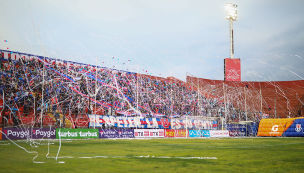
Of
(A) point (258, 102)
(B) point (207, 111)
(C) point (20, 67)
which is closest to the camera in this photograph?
(C) point (20, 67)

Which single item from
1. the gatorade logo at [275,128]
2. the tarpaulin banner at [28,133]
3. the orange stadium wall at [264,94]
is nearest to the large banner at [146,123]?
the tarpaulin banner at [28,133]

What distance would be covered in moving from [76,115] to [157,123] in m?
12.4

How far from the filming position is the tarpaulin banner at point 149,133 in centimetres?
3370

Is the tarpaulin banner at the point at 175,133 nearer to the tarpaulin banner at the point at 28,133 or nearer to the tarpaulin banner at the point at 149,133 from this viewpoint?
the tarpaulin banner at the point at 149,133

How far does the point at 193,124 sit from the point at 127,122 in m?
12.1

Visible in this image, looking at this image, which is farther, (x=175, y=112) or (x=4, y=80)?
(x=175, y=112)

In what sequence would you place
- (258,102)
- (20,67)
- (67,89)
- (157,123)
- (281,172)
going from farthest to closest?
(258,102)
(157,123)
(67,89)
(20,67)
(281,172)

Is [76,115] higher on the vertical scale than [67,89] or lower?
lower

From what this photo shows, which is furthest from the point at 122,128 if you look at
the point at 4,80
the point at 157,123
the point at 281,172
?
the point at 281,172

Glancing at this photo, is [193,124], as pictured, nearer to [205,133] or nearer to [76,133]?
[205,133]

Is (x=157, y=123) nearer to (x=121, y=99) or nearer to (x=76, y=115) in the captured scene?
(x=121, y=99)

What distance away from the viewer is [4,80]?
93.2ft

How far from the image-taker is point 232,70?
76.4 meters

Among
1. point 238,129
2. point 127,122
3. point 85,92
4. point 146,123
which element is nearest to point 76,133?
point 127,122
